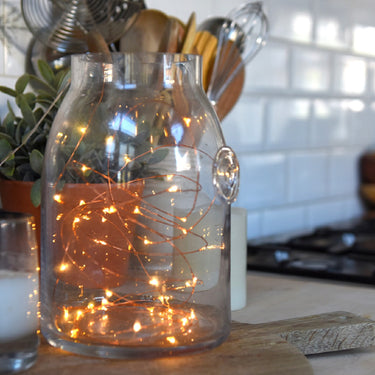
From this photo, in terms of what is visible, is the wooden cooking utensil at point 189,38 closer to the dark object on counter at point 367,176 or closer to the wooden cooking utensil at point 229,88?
the wooden cooking utensil at point 229,88

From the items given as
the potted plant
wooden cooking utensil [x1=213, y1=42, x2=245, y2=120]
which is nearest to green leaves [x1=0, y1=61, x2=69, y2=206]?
the potted plant

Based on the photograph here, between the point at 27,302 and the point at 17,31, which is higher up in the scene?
the point at 17,31

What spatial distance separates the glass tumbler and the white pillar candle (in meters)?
0.30

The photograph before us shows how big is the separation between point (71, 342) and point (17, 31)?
45 centimetres

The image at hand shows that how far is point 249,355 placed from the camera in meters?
0.52

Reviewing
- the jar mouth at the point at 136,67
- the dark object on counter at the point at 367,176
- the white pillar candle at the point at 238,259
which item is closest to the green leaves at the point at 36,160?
the jar mouth at the point at 136,67

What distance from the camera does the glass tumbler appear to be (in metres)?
0.46

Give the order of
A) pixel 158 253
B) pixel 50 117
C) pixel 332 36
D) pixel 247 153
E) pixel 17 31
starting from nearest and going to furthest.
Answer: pixel 158 253 < pixel 50 117 < pixel 17 31 < pixel 247 153 < pixel 332 36

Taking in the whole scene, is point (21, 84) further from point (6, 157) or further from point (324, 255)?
point (324, 255)

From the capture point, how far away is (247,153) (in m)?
1.29

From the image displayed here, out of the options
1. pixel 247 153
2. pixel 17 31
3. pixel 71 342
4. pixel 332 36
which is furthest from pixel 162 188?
pixel 332 36

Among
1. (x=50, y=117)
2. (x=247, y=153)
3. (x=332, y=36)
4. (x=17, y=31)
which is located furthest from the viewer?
(x=332, y=36)

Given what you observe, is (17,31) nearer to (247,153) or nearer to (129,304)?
(129,304)

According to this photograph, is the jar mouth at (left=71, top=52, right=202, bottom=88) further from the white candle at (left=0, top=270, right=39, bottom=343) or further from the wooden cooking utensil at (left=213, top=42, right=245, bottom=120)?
the wooden cooking utensil at (left=213, top=42, right=245, bottom=120)
